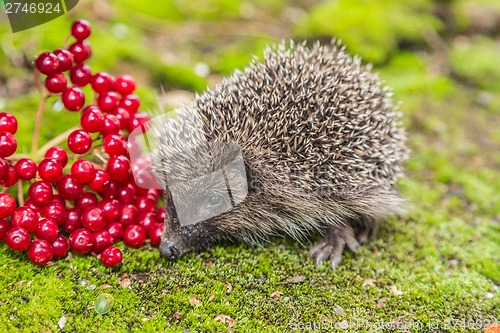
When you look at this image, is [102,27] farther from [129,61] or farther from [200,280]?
[200,280]

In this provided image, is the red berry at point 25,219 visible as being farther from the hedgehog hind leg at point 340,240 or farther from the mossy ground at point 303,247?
the hedgehog hind leg at point 340,240

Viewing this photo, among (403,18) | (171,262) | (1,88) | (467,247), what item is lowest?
(1,88)

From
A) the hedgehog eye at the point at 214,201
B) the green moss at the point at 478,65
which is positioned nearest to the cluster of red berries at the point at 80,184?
the hedgehog eye at the point at 214,201

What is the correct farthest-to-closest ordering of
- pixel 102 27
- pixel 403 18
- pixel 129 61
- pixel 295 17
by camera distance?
pixel 295 17
pixel 403 18
pixel 102 27
pixel 129 61

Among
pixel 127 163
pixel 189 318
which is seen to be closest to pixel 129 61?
pixel 127 163

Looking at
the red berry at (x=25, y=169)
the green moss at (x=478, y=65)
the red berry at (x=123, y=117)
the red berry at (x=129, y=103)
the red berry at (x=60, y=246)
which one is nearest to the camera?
the red berry at (x=25, y=169)

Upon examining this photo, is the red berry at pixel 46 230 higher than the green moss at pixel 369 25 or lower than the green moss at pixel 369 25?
lower

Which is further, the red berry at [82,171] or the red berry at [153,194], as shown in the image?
the red berry at [153,194]
